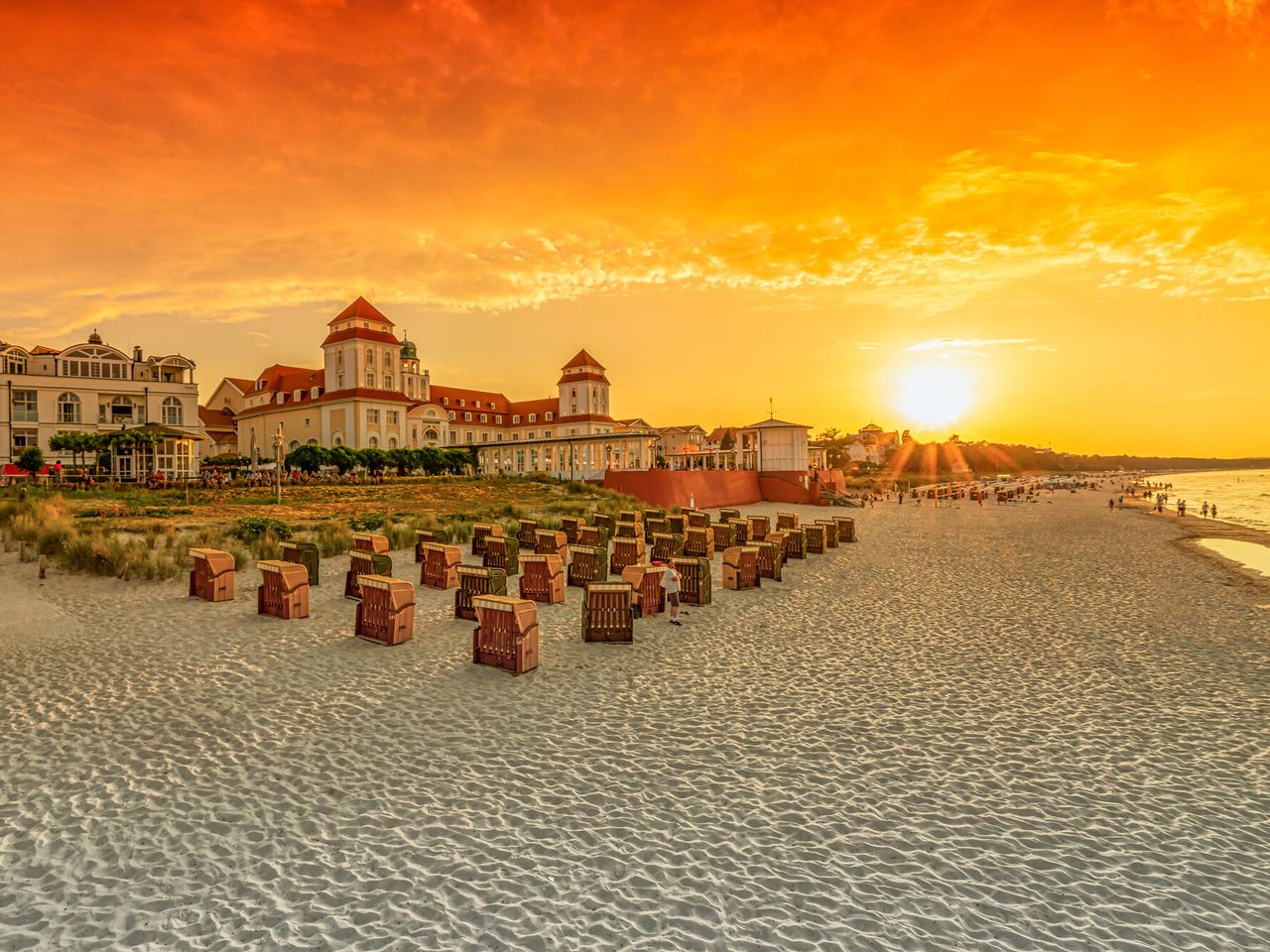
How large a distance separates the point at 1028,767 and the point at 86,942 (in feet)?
26.7

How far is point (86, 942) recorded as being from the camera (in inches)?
157

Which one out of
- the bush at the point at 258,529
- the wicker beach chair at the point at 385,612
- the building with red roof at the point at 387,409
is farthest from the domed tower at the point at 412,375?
the wicker beach chair at the point at 385,612

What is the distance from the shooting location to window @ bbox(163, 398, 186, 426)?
55.2m

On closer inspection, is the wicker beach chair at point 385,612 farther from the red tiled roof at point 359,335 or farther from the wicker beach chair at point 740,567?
the red tiled roof at point 359,335

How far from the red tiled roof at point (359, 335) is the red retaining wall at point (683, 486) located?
39.9 meters

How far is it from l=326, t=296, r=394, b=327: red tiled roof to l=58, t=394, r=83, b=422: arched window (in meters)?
25.8

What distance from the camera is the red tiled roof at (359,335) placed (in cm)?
6907

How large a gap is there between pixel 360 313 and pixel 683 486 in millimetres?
47519

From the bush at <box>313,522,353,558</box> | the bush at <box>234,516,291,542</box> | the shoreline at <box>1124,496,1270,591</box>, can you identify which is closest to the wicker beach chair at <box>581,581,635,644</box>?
the bush at <box>313,522,353,558</box>

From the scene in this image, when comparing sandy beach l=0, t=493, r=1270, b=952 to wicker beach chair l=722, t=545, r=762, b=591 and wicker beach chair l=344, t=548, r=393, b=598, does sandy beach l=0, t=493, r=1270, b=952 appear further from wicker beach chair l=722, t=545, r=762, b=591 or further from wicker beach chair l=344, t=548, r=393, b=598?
wicker beach chair l=722, t=545, r=762, b=591

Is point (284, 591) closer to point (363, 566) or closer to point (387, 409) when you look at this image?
point (363, 566)

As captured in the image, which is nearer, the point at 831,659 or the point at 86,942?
the point at 86,942

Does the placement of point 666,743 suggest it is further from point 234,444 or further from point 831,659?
point 234,444

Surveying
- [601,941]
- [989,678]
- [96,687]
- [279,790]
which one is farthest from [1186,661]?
[96,687]
